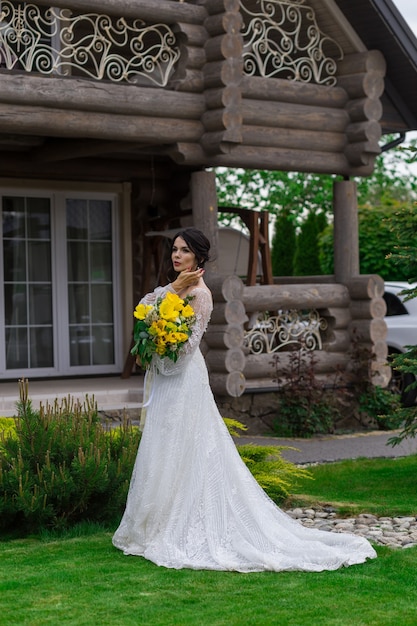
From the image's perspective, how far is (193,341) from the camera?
6.81 meters

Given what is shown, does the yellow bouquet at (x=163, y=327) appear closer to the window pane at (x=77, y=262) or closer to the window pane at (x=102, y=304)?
the window pane at (x=77, y=262)

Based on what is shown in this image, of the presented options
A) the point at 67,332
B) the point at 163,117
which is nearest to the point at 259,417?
the point at 67,332

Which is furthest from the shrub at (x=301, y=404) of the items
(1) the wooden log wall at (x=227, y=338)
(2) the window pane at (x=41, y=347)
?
(2) the window pane at (x=41, y=347)

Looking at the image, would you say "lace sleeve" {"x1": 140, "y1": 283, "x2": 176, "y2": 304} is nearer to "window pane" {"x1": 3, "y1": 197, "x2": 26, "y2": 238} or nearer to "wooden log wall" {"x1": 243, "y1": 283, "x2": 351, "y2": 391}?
"wooden log wall" {"x1": 243, "y1": 283, "x2": 351, "y2": 391}

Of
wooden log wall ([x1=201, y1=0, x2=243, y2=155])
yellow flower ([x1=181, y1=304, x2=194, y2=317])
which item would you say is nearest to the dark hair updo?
yellow flower ([x1=181, y1=304, x2=194, y2=317])

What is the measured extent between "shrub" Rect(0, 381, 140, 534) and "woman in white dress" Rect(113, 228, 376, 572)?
73 centimetres

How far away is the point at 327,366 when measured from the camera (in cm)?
1377

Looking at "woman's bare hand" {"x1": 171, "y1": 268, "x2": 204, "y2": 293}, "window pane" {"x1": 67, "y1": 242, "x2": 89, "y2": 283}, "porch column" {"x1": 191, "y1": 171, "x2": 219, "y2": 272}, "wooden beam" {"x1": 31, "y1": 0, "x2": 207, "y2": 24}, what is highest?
"wooden beam" {"x1": 31, "y1": 0, "x2": 207, "y2": 24}

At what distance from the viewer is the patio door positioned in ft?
46.3

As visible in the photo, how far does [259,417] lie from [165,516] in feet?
22.1

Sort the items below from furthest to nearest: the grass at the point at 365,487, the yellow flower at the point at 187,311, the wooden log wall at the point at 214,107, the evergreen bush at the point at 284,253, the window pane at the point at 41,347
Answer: the evergreen bush at the point at 284,253, the window pane at the point at 41,347, the wooden log wall at the point at 214,107, the grass at the point at 365,487, the yellow flower at the point at 187,311

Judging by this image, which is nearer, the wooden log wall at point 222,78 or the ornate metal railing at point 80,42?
the ornate metal railing at point 80,42

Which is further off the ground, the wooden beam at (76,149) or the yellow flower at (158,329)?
the wooden beam at (76,149)

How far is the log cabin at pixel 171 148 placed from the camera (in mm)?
11625
